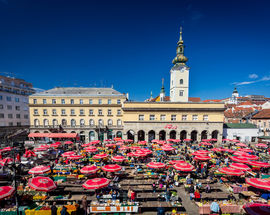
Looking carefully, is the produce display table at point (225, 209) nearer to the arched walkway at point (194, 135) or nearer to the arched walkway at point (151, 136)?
the arched walkway at point (151, 136)

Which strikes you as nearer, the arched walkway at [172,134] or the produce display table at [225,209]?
the produce display table at [225,209]

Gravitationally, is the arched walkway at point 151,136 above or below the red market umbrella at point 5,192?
below

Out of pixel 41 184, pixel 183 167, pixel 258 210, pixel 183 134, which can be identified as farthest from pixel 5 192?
pixel 183 134

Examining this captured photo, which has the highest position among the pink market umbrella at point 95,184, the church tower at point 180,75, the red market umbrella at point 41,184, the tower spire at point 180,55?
the tower spire at point 180,55

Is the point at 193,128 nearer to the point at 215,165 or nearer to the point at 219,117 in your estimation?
the point at 219,117

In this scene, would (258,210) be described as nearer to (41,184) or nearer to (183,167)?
(183,167)

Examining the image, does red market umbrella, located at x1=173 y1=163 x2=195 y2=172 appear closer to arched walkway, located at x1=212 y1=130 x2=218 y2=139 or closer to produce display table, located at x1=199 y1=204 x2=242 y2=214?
produce display table, located at x1=199 y1=204 x2=242 y2=214

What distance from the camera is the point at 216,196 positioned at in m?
11.7

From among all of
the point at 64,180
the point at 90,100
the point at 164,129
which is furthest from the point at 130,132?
the point at 64,180

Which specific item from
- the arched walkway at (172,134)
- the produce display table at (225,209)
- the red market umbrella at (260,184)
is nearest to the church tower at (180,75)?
the arched walkway at (172,134)

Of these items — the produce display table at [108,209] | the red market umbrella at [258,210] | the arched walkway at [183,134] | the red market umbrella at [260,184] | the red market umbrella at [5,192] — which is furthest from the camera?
the arched walkway at [183,134]

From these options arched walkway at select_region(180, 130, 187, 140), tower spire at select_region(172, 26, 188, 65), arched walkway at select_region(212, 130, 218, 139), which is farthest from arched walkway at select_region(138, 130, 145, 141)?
tower spire at select_region(172, 26, 188, 65)

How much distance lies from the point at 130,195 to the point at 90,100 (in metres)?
32.4

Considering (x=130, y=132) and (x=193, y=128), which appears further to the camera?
(x=130, y=132)
